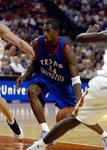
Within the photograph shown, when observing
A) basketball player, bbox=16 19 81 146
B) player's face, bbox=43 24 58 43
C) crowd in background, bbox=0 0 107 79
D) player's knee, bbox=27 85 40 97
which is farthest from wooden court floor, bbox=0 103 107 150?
crowd in background, bbox=0 0 107 79

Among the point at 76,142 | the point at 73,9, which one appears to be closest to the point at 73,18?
the point at 73,9

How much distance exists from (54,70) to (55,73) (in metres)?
0.04

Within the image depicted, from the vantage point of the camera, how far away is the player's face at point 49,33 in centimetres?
450

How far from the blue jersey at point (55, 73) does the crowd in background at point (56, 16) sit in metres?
6.67

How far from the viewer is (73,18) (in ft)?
64.7

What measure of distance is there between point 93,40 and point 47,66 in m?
1.51

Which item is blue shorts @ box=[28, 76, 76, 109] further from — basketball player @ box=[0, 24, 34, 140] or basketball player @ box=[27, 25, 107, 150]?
basketball player @ box=[27, 25, 107, 150]

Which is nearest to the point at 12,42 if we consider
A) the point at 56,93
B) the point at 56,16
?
the point at 56,93

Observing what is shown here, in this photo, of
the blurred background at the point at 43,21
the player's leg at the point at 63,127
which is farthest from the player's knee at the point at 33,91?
the blurred background at the point at 43,21

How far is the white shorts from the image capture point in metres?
3.24

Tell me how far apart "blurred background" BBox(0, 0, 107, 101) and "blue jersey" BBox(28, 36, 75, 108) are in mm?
6549

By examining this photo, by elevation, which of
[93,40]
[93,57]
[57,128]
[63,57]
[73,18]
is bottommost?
[93,57]

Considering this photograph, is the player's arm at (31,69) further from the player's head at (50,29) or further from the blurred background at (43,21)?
the blurred background at (43,21)

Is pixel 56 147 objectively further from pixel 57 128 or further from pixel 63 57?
pixel 63 57
